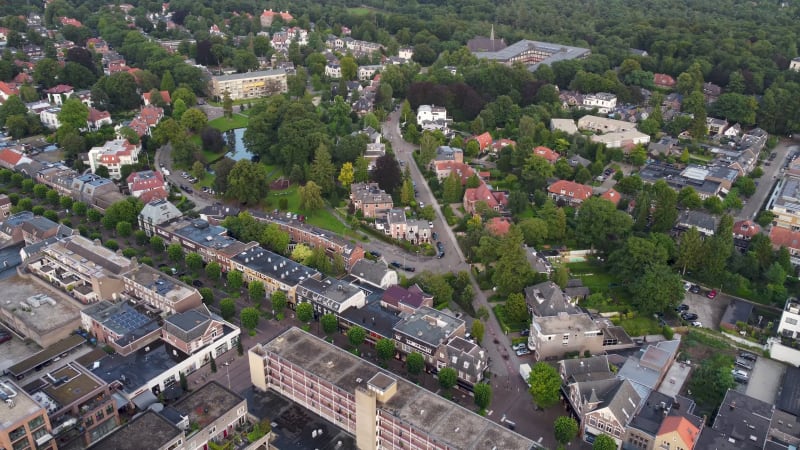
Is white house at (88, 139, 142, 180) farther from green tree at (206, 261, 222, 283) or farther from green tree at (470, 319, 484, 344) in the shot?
green tree at (470, 319, 484, 344)

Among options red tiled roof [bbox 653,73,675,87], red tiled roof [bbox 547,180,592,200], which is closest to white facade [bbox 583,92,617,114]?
red tiled roof [bbox 653,73,675,87]

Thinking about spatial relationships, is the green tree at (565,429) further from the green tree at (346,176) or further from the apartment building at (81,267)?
the green tree at (346,176)

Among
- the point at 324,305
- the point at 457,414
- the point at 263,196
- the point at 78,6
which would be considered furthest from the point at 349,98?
the point at 78,6

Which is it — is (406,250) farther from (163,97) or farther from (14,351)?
(163,97)

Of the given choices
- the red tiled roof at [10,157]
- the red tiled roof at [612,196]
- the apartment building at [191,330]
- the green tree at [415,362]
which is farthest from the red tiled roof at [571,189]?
the red tiled roof at [10,157]

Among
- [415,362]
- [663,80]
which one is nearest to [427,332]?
[415,362]
